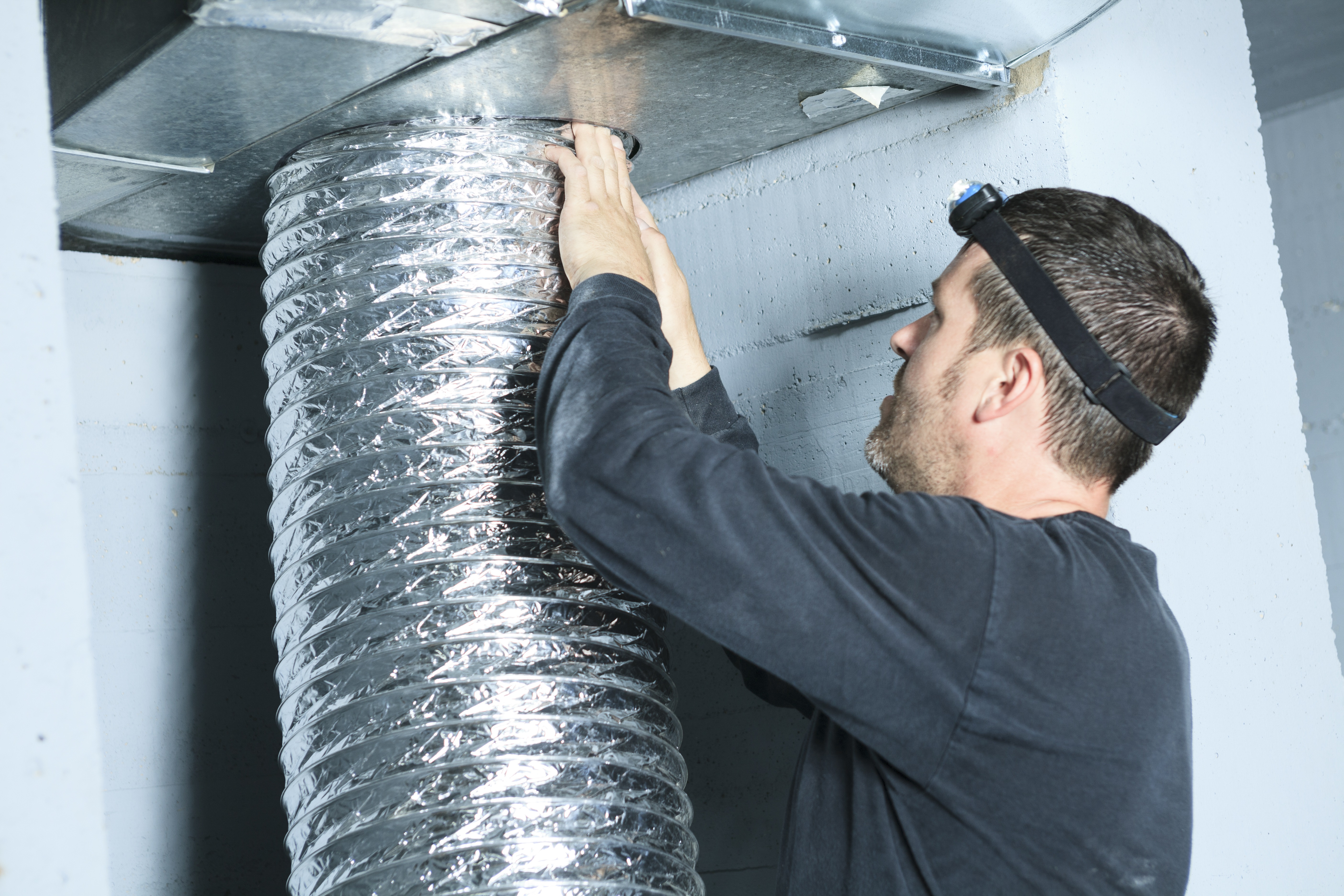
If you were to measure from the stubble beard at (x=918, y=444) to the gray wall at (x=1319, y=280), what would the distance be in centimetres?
312

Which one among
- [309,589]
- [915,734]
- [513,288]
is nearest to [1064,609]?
[915,734]

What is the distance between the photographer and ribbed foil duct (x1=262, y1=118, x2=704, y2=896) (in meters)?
1.13

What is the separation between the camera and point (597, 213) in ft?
4.25

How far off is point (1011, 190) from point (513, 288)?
694 mm

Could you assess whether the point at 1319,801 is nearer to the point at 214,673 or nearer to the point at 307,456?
the point at 307,456

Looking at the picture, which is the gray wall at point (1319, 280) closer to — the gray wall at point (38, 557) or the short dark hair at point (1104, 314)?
the short dark hair at point (1104, 314)

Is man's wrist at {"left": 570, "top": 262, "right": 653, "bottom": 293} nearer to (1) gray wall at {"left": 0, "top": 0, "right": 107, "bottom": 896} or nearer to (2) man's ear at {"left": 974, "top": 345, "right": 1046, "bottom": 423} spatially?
(2) man's ear at {"left": 974, "top": 345, "right": 1046, "bottom": 423}

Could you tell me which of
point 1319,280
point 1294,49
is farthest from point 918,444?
point 1319,280

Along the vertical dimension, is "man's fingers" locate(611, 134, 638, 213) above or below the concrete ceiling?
below

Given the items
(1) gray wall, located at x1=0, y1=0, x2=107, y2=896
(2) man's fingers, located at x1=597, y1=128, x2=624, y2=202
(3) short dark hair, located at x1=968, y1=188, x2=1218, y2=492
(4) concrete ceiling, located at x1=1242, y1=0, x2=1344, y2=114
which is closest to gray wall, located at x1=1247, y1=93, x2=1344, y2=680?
(4) concrete ceiling, located at x1=1242, y1=0, x2=1344, y2=114

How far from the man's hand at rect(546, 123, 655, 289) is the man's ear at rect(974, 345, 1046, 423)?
1.25 ft

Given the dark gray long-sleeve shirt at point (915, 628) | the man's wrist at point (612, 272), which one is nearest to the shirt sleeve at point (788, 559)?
the dark gray long-sleeve shirt at point (915, 628)

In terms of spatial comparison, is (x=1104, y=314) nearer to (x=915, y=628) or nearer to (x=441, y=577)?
(x=915, y=628)

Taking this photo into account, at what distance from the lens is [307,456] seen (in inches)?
49.9
